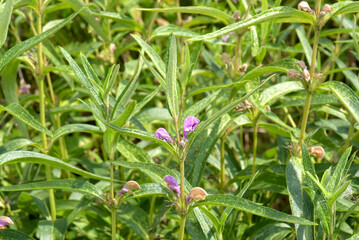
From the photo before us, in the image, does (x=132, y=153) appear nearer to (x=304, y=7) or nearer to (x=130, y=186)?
(x=130, y=186)

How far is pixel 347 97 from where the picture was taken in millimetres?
1366

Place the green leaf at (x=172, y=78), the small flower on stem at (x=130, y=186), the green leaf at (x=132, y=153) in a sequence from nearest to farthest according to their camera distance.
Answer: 1. the green leaf at (x=172, y=78)
2. the small flower on stem at (x=130, y=186)
3. the green leaf at (x=132, y=153)

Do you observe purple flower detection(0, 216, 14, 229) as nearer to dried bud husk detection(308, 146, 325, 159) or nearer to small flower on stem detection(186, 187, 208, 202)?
small flower on stem detection(186, 187, 208, 202)

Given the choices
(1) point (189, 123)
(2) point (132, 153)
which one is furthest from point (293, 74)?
(2) point (132, 153)

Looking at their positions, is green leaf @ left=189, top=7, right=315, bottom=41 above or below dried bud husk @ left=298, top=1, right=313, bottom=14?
below

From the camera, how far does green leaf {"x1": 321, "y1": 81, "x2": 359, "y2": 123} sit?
1331mm

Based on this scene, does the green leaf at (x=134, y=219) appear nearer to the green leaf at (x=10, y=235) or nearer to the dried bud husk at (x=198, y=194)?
the green leaf at (x=10, y=235)

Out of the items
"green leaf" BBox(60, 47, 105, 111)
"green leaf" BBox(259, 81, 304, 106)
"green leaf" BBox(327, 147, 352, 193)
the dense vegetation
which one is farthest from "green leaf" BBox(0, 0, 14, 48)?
"green leaf" BBox(327, 147, 352, 193)

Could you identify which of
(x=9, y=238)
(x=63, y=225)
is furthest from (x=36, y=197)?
(x=9, y=238)

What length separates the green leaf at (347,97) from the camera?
1.33 m

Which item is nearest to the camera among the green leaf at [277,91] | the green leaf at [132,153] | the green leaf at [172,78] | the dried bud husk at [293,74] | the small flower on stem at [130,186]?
the green leaf at [172,78]

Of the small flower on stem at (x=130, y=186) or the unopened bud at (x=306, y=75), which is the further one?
the unopened bud at (x=306, y=75)

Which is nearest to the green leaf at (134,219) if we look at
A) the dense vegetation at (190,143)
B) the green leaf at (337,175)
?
the dense vegetation at (190,143)

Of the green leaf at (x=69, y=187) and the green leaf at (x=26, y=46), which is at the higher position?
the green leaf at (x=26, y=46)
